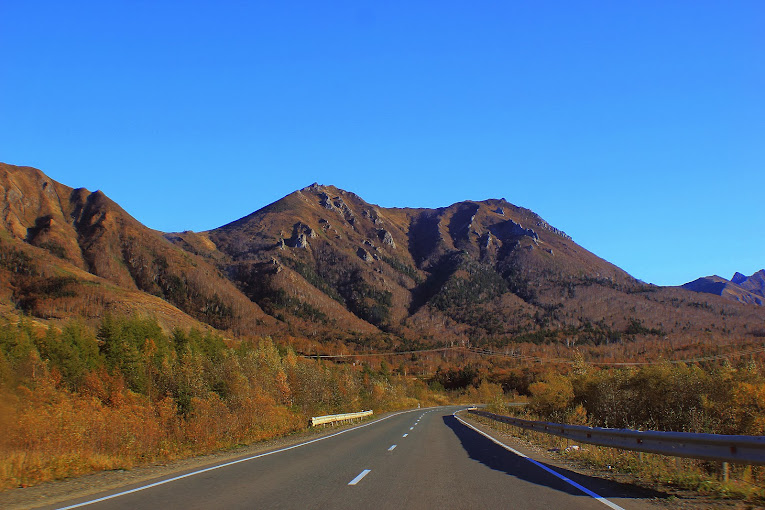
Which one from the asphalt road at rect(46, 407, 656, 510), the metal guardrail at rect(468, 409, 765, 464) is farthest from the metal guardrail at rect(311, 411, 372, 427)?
the metal guardrail at rect(468, 409, 765, 464)

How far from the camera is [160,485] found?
414 inches

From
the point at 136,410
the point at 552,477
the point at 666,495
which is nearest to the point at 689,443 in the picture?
the point at 666,495

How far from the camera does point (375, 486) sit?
1008 centimetres

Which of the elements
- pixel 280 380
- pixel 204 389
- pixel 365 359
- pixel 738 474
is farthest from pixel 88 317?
pixel 738 474

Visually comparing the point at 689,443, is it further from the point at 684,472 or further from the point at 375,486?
the point at 375,486

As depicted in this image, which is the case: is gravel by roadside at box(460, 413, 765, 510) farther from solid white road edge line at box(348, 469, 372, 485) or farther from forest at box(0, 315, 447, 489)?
forest at box(0, 315, 447, 489)

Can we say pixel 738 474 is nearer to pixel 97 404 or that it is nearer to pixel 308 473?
pixel 308 473

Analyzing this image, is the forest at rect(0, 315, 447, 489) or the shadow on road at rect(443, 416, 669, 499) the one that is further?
the forest at rect(0, 315, 447, 489)

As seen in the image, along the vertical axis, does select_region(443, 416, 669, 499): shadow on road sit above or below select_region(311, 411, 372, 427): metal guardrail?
above

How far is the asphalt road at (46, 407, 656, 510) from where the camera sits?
841 cm

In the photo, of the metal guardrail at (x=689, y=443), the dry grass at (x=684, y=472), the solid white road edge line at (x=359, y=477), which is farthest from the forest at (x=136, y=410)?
the metal guardrail at (x=689, y=443)

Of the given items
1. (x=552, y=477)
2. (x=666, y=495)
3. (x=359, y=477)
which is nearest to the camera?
(x=666, y=495)

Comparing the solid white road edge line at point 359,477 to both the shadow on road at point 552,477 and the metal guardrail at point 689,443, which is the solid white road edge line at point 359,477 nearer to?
the shadow on road at point 552,477

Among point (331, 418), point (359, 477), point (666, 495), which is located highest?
point (666, 495)
